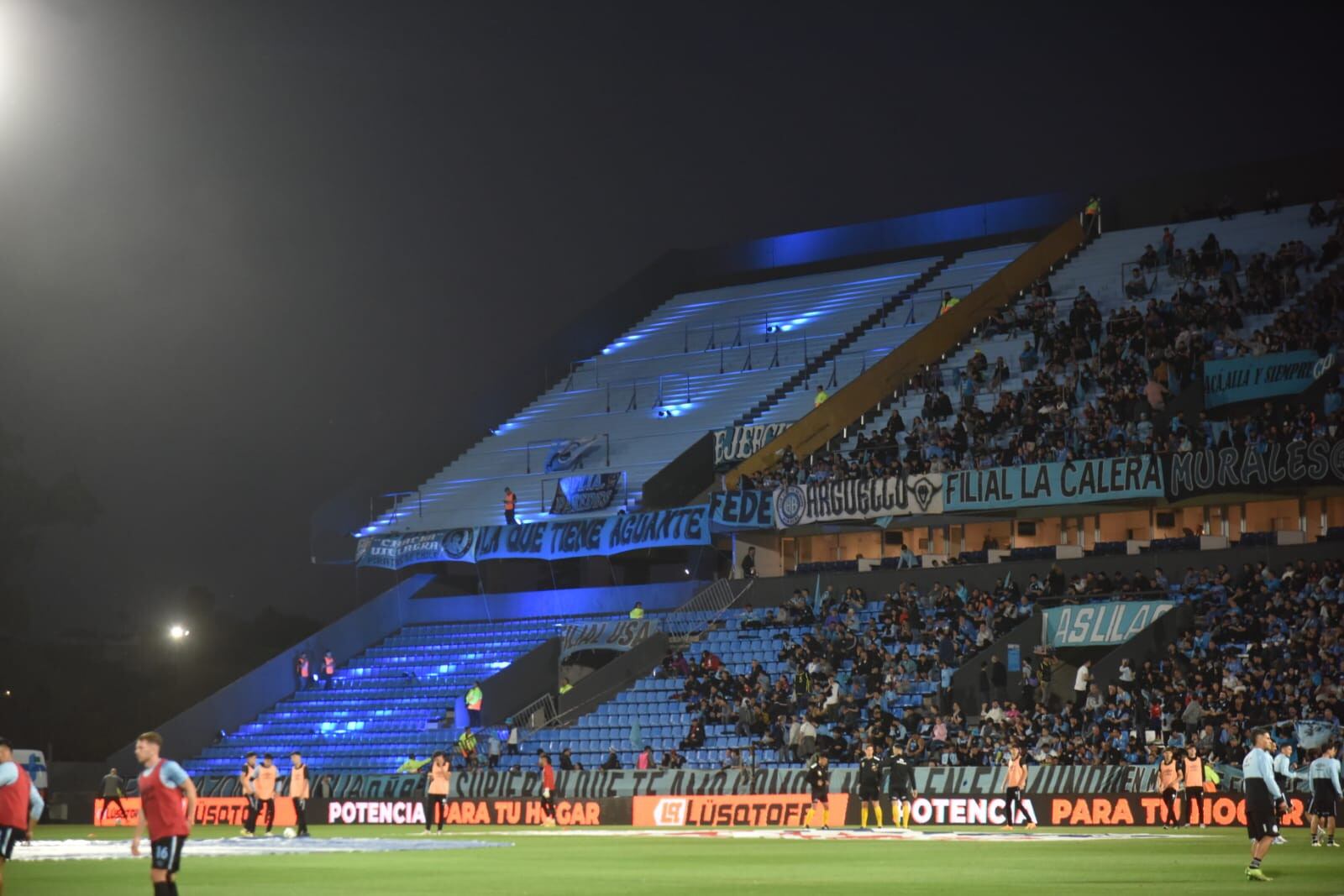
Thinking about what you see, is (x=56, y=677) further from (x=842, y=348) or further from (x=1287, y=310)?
(x=1287, y=310)

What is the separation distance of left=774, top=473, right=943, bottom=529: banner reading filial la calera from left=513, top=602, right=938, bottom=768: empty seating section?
2854 millimetres

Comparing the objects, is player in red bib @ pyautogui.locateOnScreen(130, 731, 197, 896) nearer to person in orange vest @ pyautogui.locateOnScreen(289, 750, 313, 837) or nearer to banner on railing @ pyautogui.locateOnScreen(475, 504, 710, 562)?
person in orange vest @ pyautogui.locateOnScreen(289, 750, 313, 837)

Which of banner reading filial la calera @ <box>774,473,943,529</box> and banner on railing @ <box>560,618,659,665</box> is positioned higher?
banner reading filial la calera @ <box>774,473,943,529</box>

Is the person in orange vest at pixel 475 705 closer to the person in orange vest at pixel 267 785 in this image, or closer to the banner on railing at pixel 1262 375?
the person in orange vest at pixel 267 785

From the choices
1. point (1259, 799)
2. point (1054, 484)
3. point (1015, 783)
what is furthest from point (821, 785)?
point (1259, 799)

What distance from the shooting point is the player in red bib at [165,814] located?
1571 cm

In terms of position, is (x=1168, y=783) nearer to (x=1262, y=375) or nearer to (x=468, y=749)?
(x=1262, y=375)

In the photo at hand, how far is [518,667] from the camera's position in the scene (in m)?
56.5

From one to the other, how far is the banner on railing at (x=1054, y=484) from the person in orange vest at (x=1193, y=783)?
12568 millimetres

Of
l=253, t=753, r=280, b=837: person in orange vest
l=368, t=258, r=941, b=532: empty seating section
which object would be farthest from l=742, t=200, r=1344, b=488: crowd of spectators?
l=253, t=753, r=280, b=837: person in orange vest

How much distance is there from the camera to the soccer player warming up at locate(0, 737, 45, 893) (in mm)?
18641

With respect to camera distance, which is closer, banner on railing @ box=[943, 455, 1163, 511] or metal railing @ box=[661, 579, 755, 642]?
banner on railing @ box=[943, 455, 1163, 511]

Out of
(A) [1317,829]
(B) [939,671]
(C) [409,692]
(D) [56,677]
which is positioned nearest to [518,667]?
(C) [409,692]

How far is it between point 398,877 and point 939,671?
2623cm
